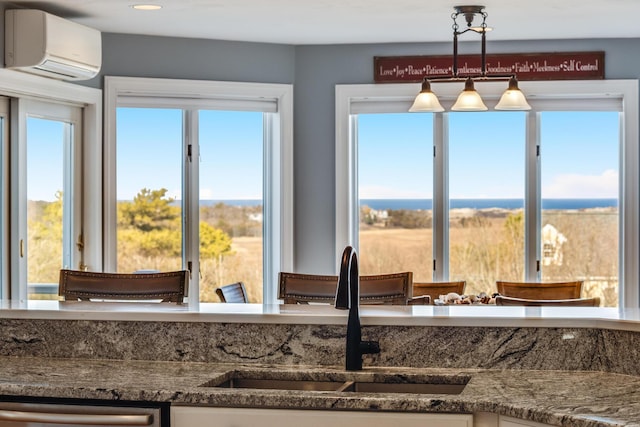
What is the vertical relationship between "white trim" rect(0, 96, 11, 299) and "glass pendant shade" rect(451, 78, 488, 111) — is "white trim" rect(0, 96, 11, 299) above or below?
below

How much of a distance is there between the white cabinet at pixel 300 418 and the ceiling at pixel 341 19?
122 inches

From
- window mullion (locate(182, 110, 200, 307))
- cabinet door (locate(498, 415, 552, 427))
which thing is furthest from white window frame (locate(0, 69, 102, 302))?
cabinet door (locate(498, 415, 552, 427))

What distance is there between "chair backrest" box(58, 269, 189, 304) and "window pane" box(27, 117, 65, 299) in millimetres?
2390

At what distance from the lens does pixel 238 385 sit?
2.75m

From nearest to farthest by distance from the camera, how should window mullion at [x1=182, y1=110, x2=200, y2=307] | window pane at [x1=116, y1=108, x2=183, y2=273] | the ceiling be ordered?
the ceiling, window pane at [x1=116, y1=108, x2=183, y2=273], window mullion at [x1=182, y1=110, x2=200, y2=307]

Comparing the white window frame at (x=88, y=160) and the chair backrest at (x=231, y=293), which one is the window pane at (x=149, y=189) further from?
the chair backrest at (x=231, y=293)

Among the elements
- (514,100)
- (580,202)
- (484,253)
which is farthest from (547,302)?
(580,202)

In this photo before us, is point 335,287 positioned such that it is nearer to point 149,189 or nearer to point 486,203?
point 149,189

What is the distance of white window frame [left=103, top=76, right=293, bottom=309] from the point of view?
613 centimetres

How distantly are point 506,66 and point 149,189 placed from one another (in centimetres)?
255

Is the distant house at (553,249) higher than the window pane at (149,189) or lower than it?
lower

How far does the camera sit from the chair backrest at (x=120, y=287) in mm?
3375

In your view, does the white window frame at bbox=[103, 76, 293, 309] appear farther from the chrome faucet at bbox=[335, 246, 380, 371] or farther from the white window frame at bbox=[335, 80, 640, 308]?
the chrome faucet at bbox=[335, 246, 380, 371]

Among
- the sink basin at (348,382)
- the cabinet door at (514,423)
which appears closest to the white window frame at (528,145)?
the sink basin at (348,382)
